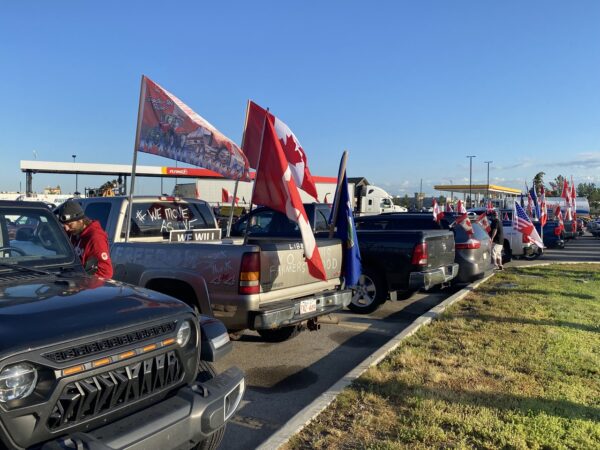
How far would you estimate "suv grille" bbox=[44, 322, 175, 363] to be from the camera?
7.60 feet

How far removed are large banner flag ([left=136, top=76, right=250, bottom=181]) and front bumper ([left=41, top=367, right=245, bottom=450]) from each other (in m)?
4.54

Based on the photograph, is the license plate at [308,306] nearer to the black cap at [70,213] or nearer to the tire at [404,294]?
the black cap at [70,213]

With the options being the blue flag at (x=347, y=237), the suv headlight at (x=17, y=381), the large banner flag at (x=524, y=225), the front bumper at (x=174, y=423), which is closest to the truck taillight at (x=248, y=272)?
the front bumper at (x=174, y=423)

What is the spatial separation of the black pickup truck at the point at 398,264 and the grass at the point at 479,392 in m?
0.89

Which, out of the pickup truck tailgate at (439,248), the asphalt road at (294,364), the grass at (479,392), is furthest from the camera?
the pickup truck tailgate at (439,248)

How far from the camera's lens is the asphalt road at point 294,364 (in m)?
4.18

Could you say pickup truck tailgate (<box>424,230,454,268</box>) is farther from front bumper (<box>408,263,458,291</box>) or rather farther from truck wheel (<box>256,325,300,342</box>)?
truck wheel (<box>256,325,300,342</box>)

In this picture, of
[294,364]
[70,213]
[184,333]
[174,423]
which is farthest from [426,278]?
[174,423]

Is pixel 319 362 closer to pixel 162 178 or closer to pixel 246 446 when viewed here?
pixel 246 446

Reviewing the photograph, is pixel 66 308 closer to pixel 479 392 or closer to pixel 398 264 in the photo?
pixel 479 392

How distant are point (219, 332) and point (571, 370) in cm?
382

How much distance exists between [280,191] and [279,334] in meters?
2.08

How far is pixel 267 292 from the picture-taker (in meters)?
5.03

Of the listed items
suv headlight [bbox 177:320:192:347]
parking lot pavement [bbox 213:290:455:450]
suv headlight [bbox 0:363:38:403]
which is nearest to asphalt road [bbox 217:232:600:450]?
parking lot pavement [bbox 213:290:455:450]
